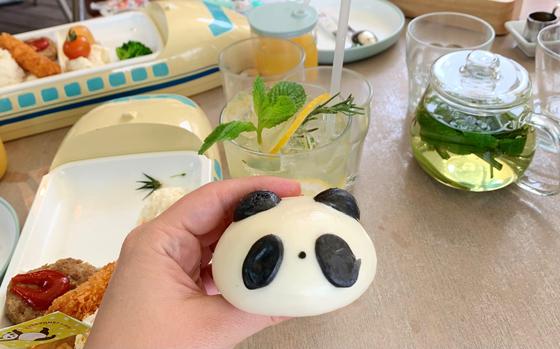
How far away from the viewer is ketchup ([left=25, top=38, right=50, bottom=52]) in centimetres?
96

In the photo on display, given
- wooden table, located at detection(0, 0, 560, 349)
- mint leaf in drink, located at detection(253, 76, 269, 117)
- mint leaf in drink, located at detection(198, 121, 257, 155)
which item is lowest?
wooden table, located at detection(0, 0, 560, 349)

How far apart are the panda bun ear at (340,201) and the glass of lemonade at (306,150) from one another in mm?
161

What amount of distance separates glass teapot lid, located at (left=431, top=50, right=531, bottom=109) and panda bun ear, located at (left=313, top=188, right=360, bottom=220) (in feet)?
0.91

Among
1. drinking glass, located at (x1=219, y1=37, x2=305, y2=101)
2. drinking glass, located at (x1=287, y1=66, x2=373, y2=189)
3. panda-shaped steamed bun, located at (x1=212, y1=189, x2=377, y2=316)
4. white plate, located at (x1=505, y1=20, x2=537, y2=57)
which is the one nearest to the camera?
panda-shaped steamed bun, located at (x1=212, y1=189, x2=377, y2=316)

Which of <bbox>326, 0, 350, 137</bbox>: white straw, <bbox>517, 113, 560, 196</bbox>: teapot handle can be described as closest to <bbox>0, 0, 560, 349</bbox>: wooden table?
<bbox>517, 113, 560, 196</bbox>: teapot handle

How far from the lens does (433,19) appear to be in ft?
2.90

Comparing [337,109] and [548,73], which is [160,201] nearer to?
[337,109]

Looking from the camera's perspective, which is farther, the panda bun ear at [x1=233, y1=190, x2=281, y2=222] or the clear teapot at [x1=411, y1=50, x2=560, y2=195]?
the clear teapot at [x1=411, y1=50, x2=560, y2=195]

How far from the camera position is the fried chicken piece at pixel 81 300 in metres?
0.56

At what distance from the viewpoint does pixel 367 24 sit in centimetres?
107

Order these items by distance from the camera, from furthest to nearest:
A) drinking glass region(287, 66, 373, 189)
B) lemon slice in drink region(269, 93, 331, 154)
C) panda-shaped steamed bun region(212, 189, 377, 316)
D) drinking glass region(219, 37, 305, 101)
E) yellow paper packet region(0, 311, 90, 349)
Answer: drinking glass region(219, 37, 305, 101)
drinking glass region(287, 66, 373, 189)
lemon slice in drink region(269, 93, 331, 154)
yellow paper packet region(0, 311, 90, 349)
panda-shaped steamed bun region(212, 189, 377, 316)

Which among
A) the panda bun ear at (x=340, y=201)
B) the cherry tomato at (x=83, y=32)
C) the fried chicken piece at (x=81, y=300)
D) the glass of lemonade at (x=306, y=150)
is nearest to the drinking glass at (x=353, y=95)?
the glass of lemonade at (x=306, y=150)

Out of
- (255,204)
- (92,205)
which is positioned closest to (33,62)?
(92,205)

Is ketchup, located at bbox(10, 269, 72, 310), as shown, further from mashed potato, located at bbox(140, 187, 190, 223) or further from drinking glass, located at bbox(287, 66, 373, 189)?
drinking glass, located at bbox(287, 66, 373, 189)
